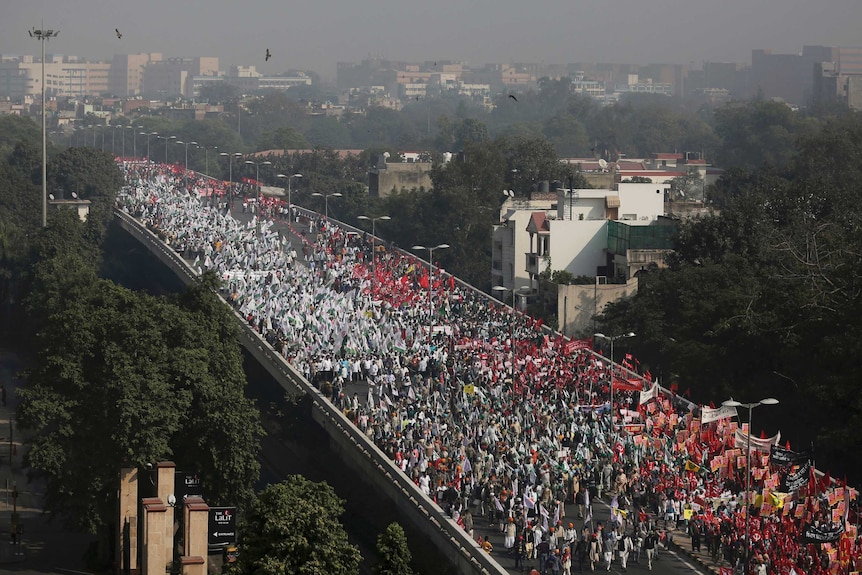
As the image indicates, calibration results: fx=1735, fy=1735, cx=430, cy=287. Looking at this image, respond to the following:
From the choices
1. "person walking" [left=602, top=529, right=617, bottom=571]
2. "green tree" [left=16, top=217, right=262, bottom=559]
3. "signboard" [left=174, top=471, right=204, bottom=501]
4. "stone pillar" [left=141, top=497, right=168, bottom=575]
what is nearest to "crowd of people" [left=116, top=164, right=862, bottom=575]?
"person walking" [left=602, top=529, right=617, bottom=571]

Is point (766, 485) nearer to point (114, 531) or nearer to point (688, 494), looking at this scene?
point (688, 494)

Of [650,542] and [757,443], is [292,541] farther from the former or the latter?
[757,443]

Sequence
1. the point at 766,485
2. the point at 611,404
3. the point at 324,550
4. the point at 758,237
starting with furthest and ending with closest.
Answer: the point at 758,237 → the point at 611,404 → the point at 766,485 → the point at 324,550

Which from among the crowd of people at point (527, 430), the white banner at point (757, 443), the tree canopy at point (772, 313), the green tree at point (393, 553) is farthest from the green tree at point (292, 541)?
the tree canopy at point (772, 313)

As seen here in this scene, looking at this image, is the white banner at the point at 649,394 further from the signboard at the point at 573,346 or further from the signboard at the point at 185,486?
the signboard at the point at 185,486

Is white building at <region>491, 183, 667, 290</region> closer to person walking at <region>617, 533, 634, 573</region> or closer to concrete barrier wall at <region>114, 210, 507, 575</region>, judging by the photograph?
concrete barrier wall at <region>114, 210, 507, 575</region>

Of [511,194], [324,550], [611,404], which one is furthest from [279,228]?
[324,550]

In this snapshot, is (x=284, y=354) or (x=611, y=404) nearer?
(x=611, y=404)
